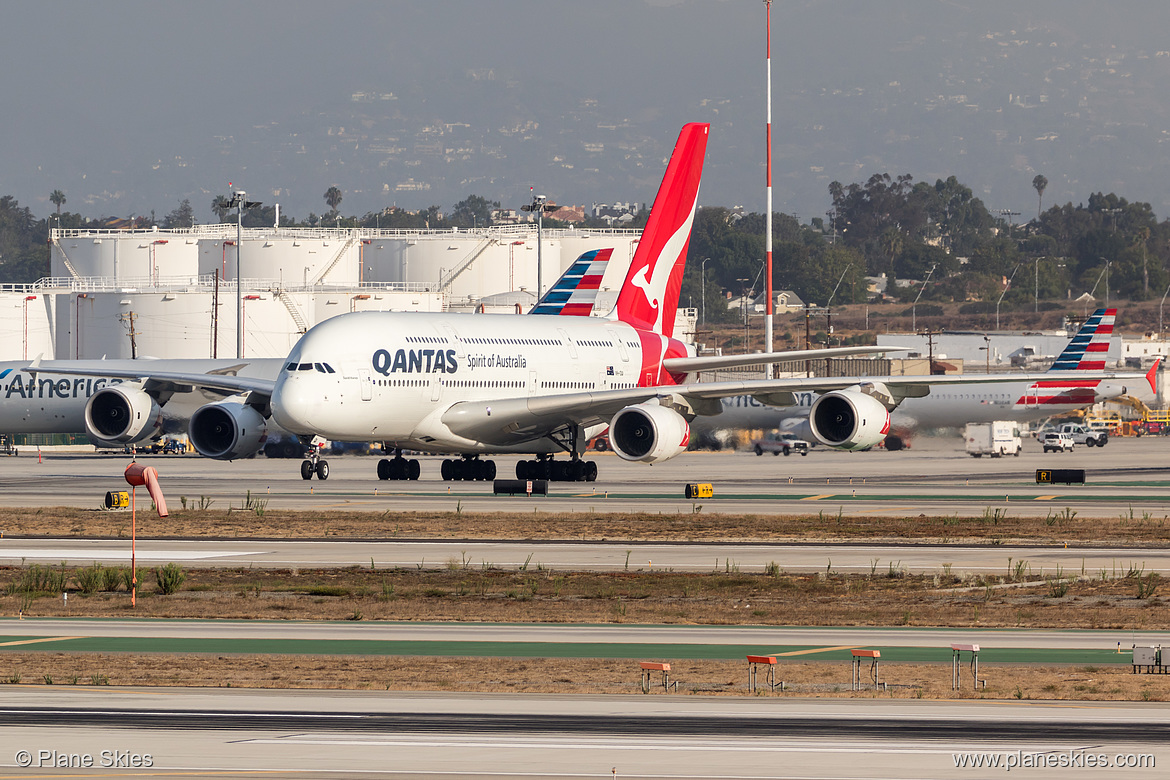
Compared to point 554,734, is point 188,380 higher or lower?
higher

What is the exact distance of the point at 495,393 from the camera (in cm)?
4891

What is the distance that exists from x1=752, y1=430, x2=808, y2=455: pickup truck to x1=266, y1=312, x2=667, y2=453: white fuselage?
133 feet

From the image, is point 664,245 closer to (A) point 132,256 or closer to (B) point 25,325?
(B) point 25,325

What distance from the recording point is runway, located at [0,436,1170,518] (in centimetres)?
4391

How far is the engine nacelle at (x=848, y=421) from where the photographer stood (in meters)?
47.3

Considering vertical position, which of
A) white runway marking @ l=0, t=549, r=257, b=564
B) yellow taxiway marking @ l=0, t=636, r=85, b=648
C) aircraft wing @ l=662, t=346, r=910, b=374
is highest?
aircraft wing @ l=662, t=346, r=910, b=374

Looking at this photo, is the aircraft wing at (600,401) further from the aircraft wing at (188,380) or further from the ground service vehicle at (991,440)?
the ground service vehicle at (991,440)

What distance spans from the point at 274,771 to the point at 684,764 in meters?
3.40

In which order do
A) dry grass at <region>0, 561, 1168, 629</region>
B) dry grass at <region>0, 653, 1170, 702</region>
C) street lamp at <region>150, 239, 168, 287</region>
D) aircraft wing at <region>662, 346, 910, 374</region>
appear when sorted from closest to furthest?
dry grass at <region>0, 653, 1170, 702</region> < dry grass at <region>0, 561, 1168, 629</region> < aircraft wing at <region>662, 346, 910, 374</region> < street lamp at <region>150, 239, 168, 287</region>

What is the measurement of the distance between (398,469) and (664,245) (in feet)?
41.6

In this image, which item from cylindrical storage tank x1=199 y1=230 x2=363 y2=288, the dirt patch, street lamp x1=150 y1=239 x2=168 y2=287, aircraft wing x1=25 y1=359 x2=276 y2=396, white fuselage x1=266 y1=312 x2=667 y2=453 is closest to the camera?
the dirt patch

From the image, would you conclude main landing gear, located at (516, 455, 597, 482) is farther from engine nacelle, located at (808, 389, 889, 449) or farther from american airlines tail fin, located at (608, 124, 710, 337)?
engine nacelle, located at (808, 389, 889, 449)

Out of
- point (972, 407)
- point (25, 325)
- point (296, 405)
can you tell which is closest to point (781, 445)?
point (972, 407)

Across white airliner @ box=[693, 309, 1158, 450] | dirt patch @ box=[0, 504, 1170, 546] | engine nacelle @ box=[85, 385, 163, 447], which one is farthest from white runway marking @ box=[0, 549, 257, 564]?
white airliner @ box=[693, 309, 1158, 450]
